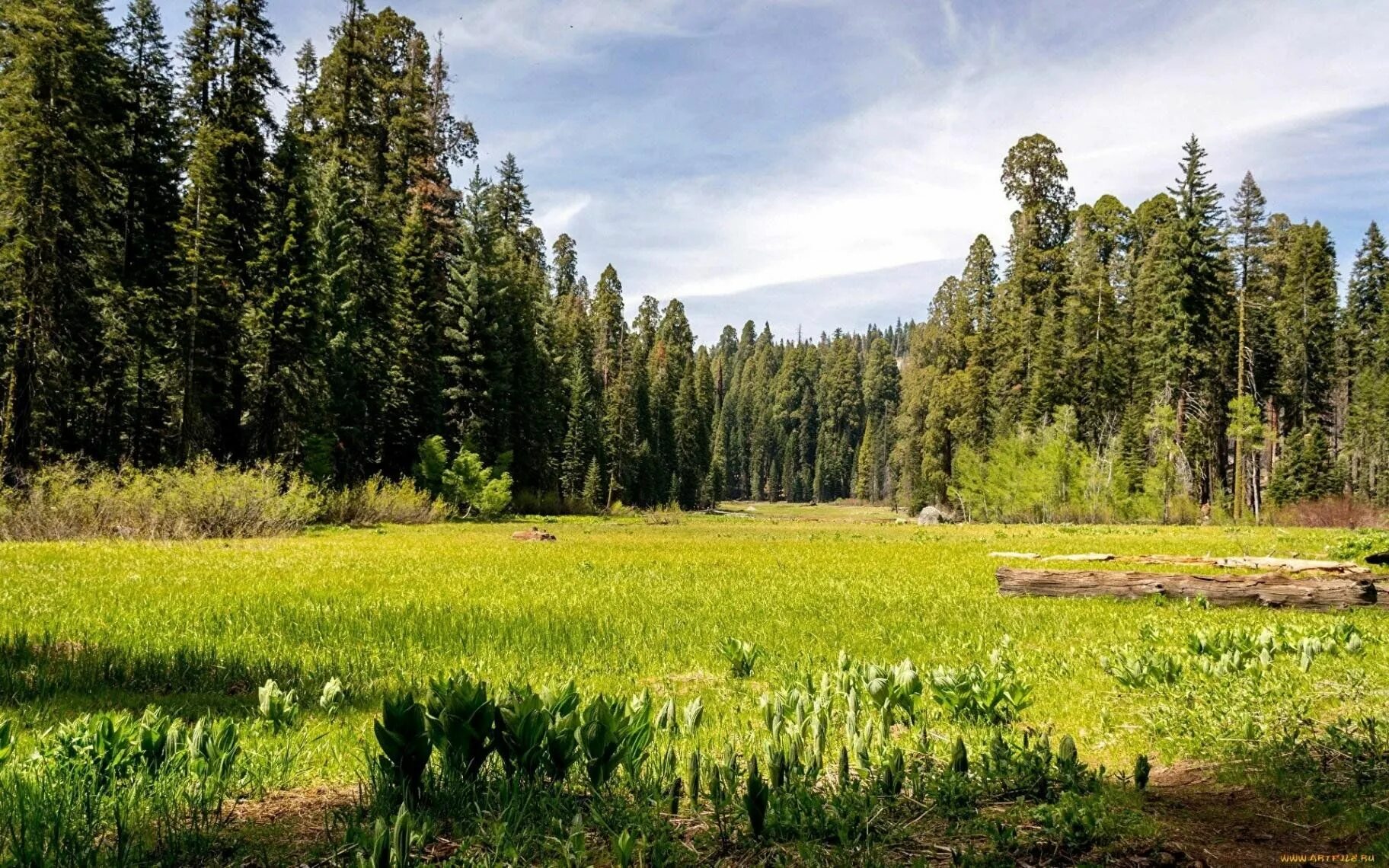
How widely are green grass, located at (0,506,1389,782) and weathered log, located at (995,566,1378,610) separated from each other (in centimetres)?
35

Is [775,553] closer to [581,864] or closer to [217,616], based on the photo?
[217,616]

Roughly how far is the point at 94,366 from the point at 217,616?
2645 cm

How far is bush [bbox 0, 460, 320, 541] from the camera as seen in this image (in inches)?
691

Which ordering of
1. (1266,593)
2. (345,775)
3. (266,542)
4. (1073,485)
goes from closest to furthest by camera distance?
(345,775), (1266,593), (266,542), (1073,485)

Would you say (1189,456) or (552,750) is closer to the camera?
(552,750)

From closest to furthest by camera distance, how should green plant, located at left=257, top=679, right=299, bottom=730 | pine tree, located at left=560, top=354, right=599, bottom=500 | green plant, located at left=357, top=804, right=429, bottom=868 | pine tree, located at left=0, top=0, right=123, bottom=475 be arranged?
green plant, located at left=357, top=804, right=429, bottom=868 < green plant, located at left=257, top=679, right=299, bottom=730 < pine tree, located at left=0, top=0, right=123, bottom=475 < pine tree, located at left=560, top=354, right=599, bottom=500

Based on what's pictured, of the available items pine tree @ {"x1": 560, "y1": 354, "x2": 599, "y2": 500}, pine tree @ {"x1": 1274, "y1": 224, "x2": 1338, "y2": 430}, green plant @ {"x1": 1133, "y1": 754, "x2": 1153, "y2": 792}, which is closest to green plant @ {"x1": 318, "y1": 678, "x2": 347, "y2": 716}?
green plant @ {"x1": 1133, "y1": 754, "x2": 1153, "y2": 792}

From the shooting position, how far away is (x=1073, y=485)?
4038 centimetres

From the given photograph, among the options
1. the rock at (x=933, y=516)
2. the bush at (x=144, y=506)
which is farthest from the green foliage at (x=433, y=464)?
the rock at (x=933, y=516)

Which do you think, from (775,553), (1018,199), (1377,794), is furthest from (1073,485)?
(1377,794)

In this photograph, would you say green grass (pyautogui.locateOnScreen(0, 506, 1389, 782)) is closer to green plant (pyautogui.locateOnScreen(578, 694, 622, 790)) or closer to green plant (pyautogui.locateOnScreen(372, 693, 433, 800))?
green plant (pyautogui.locateOnScreen(372, 693, 433, 800))

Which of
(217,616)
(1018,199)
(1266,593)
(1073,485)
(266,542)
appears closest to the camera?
(217,616)

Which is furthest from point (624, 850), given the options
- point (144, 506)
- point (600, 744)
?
point (144, 506)

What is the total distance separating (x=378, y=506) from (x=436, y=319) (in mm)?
16240
